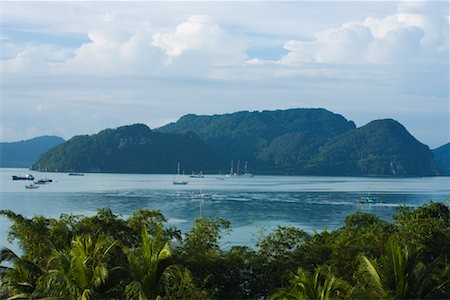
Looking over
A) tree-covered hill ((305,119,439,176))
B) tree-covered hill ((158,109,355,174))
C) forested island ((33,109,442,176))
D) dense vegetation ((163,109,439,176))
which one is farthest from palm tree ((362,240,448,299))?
tree-covered hill ((305,119,439,176))

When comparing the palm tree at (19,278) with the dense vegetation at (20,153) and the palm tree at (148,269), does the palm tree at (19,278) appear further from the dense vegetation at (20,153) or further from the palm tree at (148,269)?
the dense vegetation at (20,153)

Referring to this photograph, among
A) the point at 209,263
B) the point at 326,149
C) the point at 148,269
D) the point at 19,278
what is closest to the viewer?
the point at 148,269

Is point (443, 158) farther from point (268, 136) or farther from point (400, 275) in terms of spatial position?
point (400, 275)

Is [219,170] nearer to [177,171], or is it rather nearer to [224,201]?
[177,171]

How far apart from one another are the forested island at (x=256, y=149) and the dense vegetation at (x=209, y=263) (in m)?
120

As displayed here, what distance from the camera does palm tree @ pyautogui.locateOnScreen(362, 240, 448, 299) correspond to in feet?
26.4

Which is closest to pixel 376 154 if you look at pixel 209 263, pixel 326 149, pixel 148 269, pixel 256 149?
pixel 326 149

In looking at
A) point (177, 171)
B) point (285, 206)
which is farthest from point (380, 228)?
point (177, 171)

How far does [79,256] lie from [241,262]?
511 centimetres

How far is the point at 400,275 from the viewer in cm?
804

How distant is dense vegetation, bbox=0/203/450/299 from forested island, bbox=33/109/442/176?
393ft

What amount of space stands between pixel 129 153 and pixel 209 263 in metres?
129

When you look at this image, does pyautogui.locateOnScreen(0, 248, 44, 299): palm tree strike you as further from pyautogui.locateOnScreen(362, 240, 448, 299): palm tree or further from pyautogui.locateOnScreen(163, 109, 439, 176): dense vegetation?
pyautogui.locateOnScreen(163, 109, 439, 176): dense vegetation

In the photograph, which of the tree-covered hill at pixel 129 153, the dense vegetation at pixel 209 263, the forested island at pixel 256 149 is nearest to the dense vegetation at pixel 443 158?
the forested island at pixel 256 149
